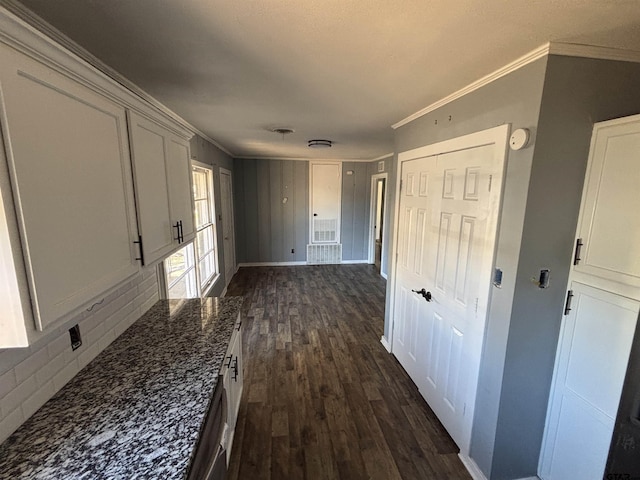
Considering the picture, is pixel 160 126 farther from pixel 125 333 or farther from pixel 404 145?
pixel 404 145

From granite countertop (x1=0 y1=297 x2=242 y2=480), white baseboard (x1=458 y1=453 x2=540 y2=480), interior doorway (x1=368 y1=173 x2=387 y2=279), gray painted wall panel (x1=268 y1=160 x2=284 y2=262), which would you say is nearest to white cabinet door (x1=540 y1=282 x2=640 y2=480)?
white baseboard (x1=458 y1=453 x2=540 y2=480)

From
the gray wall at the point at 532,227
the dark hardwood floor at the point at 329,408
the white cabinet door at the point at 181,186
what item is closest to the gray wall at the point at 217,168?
the dark hardwood floor at the point at 329,408

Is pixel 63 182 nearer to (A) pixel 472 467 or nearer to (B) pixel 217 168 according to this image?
(A) pixel 472 467

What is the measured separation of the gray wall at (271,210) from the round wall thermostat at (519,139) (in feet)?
16.5

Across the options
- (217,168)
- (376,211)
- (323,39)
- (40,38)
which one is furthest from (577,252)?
(376,211)

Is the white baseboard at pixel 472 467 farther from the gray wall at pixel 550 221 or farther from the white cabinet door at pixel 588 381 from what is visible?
the white cabinet door at pixel 588 381

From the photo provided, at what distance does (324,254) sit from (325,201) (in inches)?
47.4

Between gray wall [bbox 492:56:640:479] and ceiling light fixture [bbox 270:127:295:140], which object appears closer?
gray wall [bbox 492:56:640:479]

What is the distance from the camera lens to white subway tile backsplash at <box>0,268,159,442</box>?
0.97 m

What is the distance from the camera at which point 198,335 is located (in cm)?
165

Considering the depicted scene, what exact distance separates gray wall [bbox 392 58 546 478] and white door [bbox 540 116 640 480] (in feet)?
0.64

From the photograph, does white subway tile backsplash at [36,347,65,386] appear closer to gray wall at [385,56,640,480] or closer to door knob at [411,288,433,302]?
gray wall at [385,56,640,480]

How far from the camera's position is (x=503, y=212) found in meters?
1.52

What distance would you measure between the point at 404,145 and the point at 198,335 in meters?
2.30
